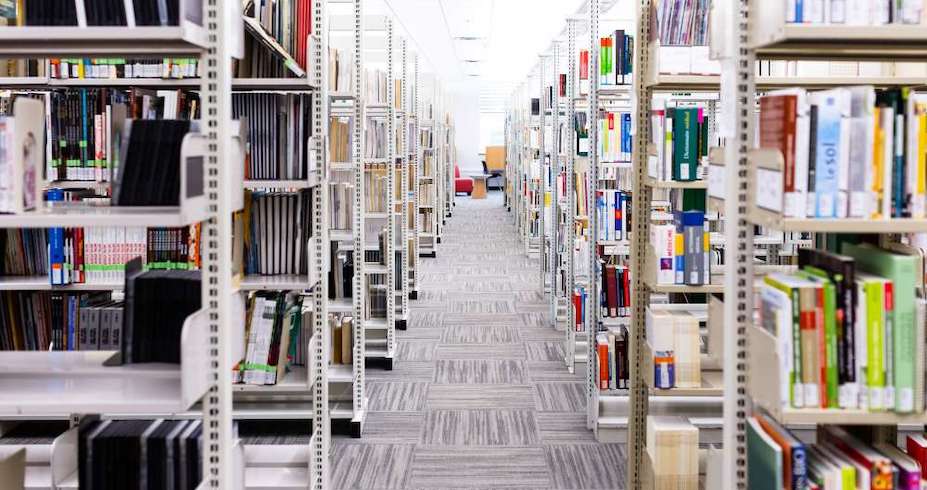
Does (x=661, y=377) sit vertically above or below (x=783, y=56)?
below

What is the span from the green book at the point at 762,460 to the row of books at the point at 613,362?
1948 millimetres

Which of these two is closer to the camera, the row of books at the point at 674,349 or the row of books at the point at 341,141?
the row of books at the point at 674,349

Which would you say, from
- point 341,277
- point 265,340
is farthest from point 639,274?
point 341,277

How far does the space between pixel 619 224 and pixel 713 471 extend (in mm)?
2223

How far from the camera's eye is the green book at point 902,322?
1723mm

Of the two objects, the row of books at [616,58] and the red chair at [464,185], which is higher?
the row of books at [616,58]

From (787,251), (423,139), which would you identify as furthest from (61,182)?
(423,139)

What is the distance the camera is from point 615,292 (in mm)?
4180

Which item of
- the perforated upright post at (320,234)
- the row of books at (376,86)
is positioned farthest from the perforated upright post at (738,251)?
the row of books at (376,86)

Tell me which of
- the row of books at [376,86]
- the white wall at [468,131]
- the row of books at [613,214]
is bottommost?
the row of books at [613,214]

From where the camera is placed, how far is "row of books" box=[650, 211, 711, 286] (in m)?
2.91

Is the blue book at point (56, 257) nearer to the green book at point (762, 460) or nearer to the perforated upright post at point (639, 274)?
the perforated upright post at point (639, 274)

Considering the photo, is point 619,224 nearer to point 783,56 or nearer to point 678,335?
point 678,335

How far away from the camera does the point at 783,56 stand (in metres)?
2.12
